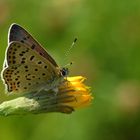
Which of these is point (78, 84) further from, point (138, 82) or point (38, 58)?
point (138, 82)

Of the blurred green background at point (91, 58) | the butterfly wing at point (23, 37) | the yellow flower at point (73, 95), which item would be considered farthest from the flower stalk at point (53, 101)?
the blurred green background at point (91, 58)

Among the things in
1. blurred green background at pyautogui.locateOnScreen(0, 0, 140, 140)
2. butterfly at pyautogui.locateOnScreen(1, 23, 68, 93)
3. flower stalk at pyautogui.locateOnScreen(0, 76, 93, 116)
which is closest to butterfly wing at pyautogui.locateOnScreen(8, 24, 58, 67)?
butterfly at pyautogui.locateOnScreen(1, 23, 68, 93)

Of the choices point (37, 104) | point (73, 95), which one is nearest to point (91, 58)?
point (73, 95)

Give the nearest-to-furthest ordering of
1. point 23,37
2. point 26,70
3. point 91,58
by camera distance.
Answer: point 23,37 → point 26,70 → point 91,58

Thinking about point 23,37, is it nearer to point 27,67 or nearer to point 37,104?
point 27,67

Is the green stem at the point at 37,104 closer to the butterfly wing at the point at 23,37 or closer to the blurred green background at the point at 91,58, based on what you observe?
the butterfly wing at the point at 23,37

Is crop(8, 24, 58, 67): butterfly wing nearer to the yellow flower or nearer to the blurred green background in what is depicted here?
the yellow flower
